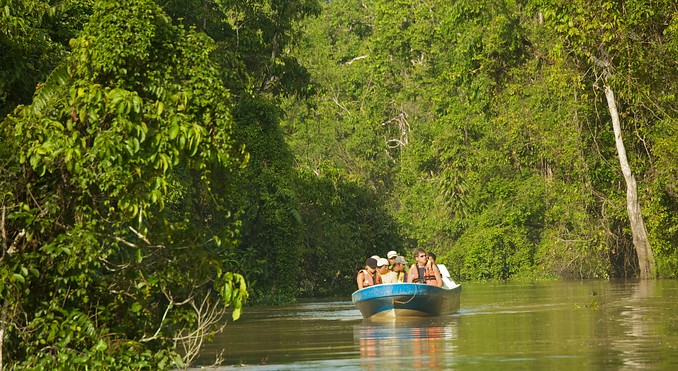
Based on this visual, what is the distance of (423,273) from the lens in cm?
2847

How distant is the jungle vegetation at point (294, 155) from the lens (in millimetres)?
13664

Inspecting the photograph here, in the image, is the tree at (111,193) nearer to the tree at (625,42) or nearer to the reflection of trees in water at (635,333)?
the reflection of trees in water at (635,333)

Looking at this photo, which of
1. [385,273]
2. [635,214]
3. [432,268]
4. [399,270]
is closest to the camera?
[385,273]

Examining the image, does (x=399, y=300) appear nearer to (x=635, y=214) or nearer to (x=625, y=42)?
(x=625, y=42)

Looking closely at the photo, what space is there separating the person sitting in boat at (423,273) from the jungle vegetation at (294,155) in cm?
389

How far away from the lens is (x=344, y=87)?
7281 centimetres

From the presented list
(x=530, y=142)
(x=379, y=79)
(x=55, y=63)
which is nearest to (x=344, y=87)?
(x=379, y=79)

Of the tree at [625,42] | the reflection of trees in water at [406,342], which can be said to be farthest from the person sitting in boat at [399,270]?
the tree at [625,42]

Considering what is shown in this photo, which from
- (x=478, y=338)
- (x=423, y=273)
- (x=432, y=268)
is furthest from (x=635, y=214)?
(x=478, y=338)

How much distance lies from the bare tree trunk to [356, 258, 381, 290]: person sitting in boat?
16779 mm

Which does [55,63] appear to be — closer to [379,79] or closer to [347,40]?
[379,79]

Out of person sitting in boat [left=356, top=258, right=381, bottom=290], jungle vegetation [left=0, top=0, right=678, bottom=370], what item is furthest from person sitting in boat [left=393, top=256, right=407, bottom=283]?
jungle vegetation [left=0, top=0, right=678, bottom=370]

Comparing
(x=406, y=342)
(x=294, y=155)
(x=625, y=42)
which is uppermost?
(x=294, y=155)

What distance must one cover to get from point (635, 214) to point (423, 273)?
1679cm
